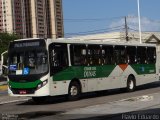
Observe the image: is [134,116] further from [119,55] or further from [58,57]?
[119,55]

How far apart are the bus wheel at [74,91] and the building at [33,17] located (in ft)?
147

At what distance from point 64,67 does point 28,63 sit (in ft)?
5.38

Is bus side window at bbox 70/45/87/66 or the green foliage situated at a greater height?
the green foliage

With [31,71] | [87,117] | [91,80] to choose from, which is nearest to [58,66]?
[31,71]

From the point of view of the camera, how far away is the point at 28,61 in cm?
1964

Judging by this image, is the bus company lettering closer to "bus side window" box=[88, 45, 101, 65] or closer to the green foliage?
"bus side window" box=[88, 45, 101, 65]

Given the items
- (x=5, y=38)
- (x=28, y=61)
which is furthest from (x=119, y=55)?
(x=5, y=38)

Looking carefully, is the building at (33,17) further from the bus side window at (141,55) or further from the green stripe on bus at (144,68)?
the bus side window at (141,55)

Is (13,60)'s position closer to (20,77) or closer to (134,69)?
(20,77)

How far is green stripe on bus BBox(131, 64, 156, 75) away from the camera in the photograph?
26.2 meters

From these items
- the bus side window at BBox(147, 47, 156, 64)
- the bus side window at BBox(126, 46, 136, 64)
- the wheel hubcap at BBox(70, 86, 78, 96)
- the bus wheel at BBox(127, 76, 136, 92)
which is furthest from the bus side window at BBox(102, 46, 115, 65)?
the bus side window at BBox(147, 47, 156, 64)

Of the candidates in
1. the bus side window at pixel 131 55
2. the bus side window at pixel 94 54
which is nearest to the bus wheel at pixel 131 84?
the bus side window at pixel 131 55

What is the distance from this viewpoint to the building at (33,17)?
66812 mm

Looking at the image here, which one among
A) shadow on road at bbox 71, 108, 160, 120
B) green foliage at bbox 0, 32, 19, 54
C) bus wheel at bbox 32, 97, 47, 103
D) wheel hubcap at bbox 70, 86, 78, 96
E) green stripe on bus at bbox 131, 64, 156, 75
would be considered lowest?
bus wheel at bbox 32, 97, 47, 103
